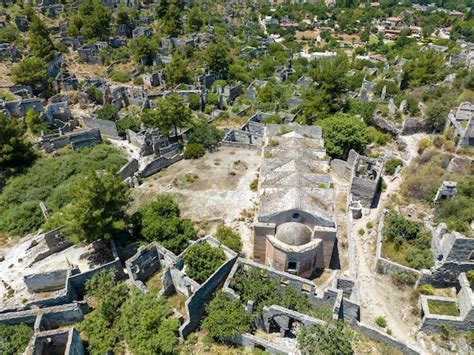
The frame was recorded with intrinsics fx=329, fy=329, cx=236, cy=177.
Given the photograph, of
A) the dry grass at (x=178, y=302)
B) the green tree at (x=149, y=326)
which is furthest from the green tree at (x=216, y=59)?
the green tree at (x=149, y=326)

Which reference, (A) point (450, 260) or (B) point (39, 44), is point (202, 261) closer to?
(A) point (450, 260)

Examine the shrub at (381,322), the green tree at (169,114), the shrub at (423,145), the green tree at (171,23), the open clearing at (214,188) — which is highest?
the green tree at (171,23)

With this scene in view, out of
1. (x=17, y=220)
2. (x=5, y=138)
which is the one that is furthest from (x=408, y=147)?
(x=5, y=138)

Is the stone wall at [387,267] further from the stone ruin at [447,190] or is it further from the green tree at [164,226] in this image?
the green tree at [164,226]

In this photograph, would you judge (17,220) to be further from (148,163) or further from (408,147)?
(408,147)

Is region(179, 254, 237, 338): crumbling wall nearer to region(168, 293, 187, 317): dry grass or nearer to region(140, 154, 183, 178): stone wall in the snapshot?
region(168, 293, 187, 317): dry grass

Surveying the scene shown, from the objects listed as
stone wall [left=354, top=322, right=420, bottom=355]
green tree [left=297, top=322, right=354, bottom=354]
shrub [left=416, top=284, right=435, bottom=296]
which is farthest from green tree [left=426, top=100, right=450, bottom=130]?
green tree [left=297, top=322, right=354, bottom=354]
